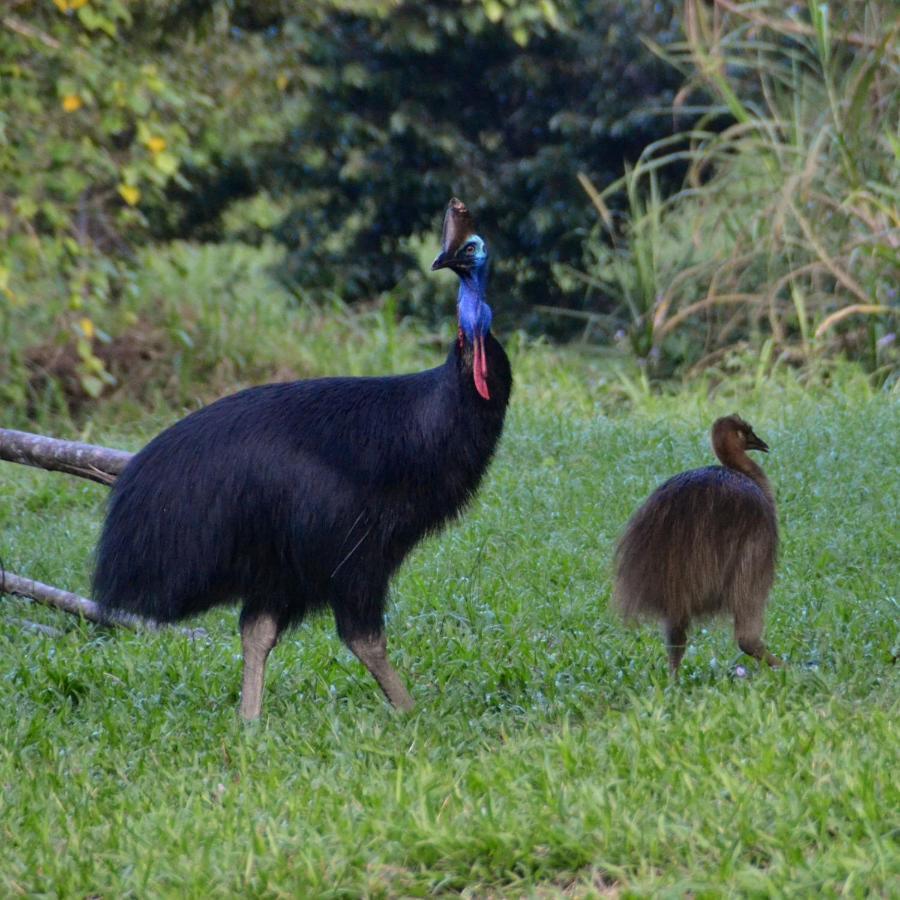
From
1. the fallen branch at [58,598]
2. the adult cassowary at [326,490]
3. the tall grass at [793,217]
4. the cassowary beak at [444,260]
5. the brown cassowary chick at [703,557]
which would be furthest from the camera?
the tall grass at [793,217]

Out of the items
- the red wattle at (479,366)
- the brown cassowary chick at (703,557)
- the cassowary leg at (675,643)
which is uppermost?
the red wattle at (479,366)

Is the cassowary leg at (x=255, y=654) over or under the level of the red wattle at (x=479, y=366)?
under

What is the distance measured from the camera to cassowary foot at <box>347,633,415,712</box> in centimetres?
465

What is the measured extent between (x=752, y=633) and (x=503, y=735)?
0.83 m

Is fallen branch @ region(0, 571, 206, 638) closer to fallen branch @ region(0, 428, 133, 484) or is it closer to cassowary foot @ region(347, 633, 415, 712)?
fallen branch @ region(0, 428, 133, 484)

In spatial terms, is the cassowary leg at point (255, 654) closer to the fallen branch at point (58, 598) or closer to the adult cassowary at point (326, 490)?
the adult cassowary at point (326, 490)

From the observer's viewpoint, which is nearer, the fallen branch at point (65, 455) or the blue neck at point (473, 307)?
the blue neck at point (473, 307)

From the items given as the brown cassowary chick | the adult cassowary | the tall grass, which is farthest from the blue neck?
the tall grass

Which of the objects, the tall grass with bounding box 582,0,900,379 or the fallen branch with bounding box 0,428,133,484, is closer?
the fallen branch with bounding box 0,428,133,484

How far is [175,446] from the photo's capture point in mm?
4695

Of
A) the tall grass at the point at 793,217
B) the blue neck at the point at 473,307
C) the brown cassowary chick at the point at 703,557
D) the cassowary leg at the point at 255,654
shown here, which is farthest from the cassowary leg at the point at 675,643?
the tall grass at the point at 793,217

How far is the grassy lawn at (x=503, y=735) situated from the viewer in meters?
3.42

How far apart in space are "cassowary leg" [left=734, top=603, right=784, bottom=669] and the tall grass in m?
4.42

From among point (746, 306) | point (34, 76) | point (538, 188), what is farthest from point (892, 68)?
point (34, 76)
